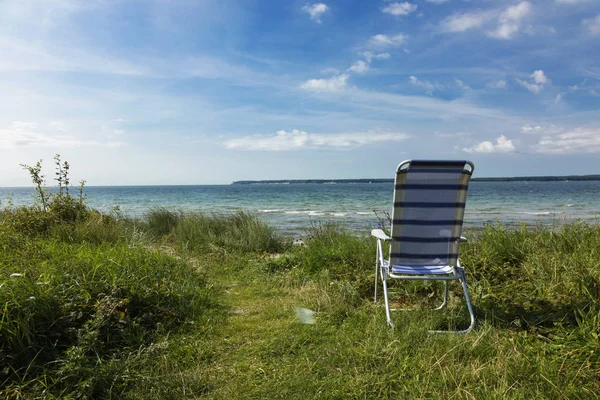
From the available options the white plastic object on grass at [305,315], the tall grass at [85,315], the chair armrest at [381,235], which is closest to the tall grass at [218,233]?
the tall grass at [85,315]

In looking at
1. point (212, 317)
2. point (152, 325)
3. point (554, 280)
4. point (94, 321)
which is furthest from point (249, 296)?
point (554, 280)

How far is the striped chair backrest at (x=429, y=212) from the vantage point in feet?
10.2

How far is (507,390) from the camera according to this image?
1.95m

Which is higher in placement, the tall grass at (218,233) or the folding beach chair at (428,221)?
the folding beach chair at (428,221)

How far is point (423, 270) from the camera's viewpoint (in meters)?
3.24

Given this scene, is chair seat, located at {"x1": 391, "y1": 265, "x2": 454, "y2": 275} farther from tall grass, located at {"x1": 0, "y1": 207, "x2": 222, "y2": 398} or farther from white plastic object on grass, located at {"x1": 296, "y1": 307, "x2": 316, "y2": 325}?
tall grass, located at {"x1": 0, "y1": 207, "x2": 222, "y2": 398}

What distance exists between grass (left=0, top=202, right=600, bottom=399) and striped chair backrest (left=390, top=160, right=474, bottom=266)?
53cm

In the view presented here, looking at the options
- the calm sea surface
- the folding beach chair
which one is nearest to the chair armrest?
the folding beach chair

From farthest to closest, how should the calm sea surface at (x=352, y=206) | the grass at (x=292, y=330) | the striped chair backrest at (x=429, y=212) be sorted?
1. the calm sea surface at (x=352, y=206)
2. the striped chair backrest at (x=429, y=212)
3. the grass at (x=292, y=330)

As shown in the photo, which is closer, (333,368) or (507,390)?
(507,390)

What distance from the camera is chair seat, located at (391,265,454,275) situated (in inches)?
125

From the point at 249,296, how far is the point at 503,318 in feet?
8.39

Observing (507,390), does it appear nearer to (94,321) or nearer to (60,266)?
(94,321)

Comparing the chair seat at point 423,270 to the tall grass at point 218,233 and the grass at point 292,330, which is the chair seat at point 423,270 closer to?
the grass at point 292,330
